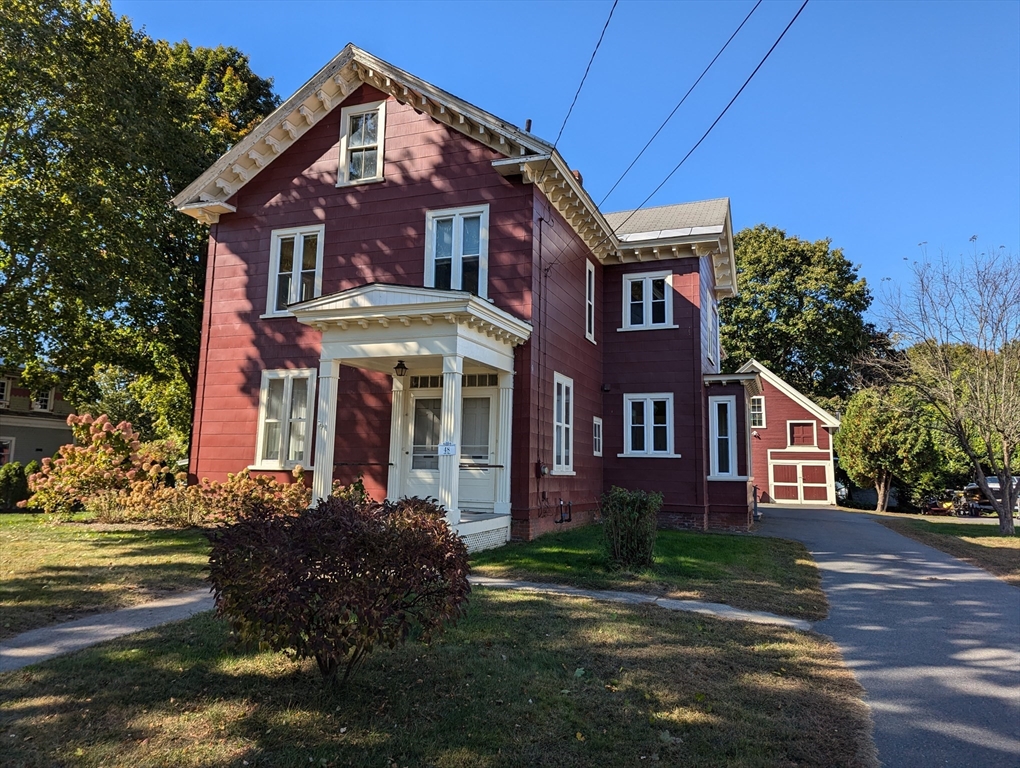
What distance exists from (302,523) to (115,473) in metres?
12.1

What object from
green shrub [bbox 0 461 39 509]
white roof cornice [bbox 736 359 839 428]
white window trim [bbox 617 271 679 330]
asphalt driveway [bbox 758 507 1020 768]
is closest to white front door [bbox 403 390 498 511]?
white window trim [bbox 617 271 679 330]

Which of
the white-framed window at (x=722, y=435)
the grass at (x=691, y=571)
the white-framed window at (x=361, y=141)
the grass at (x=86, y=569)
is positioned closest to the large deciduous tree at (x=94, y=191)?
the white-framed window at (x=361, y=141)

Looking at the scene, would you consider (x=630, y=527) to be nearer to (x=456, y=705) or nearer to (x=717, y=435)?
(x=456, y=705)

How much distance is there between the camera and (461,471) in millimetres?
12867

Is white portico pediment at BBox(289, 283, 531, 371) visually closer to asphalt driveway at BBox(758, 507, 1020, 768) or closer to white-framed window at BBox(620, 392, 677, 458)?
white-framed window at BBox(620, 392, 677, 458)

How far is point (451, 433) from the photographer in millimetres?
10617

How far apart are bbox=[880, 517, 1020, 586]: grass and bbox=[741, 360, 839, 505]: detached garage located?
10673 mm

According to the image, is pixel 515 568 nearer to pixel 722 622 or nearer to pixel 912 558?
pixel 722 622

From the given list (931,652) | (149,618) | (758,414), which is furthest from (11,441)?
(931,652)

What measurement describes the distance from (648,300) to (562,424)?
4.87m

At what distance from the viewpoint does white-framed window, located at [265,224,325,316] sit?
47.5 ft

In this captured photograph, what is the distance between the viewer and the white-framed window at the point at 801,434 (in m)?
32.5

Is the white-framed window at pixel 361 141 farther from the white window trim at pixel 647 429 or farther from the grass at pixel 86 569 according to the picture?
the white window trim at pixel 647 429

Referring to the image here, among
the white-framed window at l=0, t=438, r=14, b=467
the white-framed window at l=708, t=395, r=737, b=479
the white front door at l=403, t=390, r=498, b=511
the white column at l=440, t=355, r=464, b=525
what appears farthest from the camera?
the white-framed window at l=0, t=438, r=14, b=467
